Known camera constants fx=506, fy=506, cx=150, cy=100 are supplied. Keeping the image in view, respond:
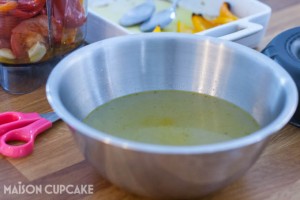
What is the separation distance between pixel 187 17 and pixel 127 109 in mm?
355

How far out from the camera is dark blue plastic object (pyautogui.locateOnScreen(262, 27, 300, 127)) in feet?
2.09

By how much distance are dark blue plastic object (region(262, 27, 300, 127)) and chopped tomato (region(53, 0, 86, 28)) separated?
0.26 m

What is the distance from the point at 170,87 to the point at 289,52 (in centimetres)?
17

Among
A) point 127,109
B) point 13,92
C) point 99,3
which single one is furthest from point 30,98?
point 99,3

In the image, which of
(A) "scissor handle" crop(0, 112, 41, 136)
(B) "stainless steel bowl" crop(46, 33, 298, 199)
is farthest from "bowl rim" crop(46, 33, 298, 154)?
(A) "scissor handle" crop(0, 112, 41, 136)

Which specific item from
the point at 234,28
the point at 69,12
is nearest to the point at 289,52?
the point at 234,28

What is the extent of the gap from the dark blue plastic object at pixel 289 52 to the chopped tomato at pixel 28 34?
299 mm

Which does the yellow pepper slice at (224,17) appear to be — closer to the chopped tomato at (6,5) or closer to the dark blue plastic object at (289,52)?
the dark blue plastic object at (289,52)

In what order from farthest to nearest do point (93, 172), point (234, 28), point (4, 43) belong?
point (234, 28), point (4, 43), point (93, 172)

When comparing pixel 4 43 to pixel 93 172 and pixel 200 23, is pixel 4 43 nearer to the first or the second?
pixel 93 172

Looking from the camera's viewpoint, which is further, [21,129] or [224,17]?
[224,17]

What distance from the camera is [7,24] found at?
64cm

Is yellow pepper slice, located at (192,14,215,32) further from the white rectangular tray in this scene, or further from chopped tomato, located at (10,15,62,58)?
chopped tomato, located at (10,15,62,58)

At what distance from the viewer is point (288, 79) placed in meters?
0.52
